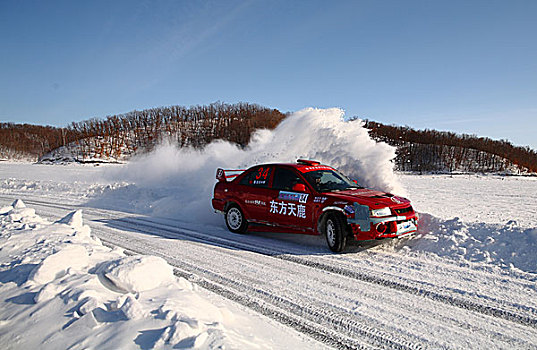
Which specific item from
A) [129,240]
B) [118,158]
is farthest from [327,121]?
[118,158]

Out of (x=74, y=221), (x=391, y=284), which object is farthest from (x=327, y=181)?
(x=74, y=221)

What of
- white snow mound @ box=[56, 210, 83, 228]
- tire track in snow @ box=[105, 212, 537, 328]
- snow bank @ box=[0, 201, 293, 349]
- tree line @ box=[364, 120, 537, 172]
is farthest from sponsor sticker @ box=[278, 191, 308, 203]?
tree line @ box=[364, 120, 537, 172]

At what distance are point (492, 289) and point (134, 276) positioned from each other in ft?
14.4

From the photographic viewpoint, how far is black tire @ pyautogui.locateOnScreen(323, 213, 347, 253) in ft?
19.3

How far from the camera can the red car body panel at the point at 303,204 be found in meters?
5.69

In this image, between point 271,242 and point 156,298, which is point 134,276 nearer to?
point 156,298

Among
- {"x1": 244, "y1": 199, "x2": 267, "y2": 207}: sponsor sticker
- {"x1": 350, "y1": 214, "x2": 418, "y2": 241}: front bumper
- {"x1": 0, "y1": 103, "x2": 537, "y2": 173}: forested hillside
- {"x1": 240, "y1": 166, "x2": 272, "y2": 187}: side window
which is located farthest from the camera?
{"x1": 0, "y1": 103, "x2": 537, "y2": 173}: forested hillside

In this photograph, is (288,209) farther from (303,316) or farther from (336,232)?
(303,316)

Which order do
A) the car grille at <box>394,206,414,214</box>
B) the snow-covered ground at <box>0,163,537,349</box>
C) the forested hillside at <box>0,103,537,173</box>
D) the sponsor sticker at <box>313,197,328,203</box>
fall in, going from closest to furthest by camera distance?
1. the snow-covered ground at <box>0,163,537,349</box>
2. the car grille at <box>394,206,414,214</box>
3. the sponsor sticker at <box>313,197,328,203</box>
4. the forested hillside at <box>0,103,537,173</box>

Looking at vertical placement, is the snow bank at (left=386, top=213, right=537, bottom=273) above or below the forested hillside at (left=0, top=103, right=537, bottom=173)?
below

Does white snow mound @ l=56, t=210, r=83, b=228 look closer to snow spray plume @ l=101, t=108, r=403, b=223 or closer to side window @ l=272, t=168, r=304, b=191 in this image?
snow spray plume @ l=101, t=108, r=403, b=223

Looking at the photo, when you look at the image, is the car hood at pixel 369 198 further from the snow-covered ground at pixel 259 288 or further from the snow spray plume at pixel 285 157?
the snow spray plume at pixel 285 157

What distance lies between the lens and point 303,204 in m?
6.45

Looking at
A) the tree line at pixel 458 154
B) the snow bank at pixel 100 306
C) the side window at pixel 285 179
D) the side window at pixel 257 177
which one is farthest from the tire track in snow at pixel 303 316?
the tree line at pixel 458 154
